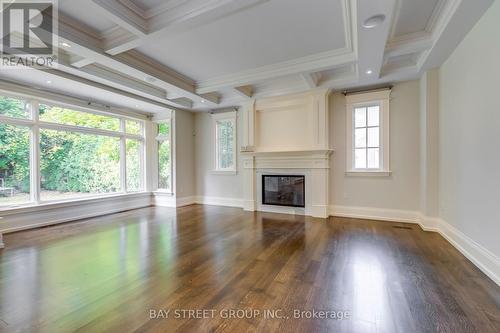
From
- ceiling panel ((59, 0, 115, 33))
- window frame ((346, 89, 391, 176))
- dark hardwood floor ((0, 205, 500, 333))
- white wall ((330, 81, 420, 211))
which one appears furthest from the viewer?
window frame ((346, 89, 391, 176))

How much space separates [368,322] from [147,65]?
4518mm

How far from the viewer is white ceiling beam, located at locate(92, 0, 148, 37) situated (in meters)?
2.38

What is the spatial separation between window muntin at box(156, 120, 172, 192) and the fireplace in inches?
111

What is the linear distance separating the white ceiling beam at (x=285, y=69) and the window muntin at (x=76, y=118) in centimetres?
264

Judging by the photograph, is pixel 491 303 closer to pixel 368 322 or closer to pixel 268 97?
pixel 368 322

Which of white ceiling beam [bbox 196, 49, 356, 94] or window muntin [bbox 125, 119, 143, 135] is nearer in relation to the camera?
white ceiling beam [bbox 196, 49, 356, 94]

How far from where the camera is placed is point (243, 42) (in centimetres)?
331

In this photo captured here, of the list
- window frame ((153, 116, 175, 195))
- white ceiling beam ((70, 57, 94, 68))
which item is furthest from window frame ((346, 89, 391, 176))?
white ceiling beam ((70, 57, 94, 68))

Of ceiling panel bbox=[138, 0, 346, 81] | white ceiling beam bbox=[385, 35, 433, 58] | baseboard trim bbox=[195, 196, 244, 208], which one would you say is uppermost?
ceiling panel bbox=[138, 0, 346, 81]

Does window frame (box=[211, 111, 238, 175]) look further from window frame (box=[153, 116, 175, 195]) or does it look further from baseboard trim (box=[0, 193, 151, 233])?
baseboard trim (box=[0, 193, 151, 233])

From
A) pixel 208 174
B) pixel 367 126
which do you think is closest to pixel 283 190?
pixel 367 126

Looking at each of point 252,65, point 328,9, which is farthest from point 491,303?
point 252,65

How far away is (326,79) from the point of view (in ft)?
15.4

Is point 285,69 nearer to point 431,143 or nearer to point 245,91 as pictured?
point 245,91
